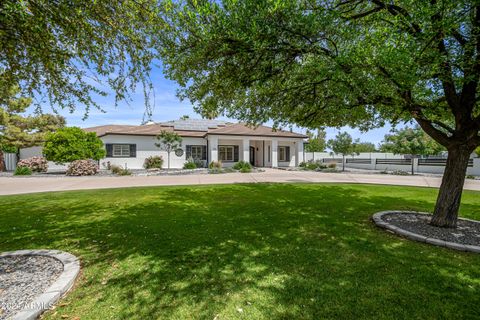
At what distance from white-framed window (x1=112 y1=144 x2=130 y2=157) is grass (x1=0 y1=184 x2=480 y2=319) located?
15.2 m

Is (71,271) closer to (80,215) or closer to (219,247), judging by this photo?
(219,247)

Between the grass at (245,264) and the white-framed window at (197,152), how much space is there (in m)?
16.9

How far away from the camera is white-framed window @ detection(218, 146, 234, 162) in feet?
81.6

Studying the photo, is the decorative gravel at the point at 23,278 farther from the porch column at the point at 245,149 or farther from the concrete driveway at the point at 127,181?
the porch column at the point at 245,149

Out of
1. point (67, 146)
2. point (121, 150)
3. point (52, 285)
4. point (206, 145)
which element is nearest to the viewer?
point (52, 285)

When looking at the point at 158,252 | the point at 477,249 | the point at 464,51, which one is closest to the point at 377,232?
the point at 477,249

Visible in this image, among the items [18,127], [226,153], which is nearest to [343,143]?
[226,153]

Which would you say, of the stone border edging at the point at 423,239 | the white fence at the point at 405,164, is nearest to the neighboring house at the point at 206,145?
the white fence at the point at 405,164

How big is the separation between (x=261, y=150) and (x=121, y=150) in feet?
47.1

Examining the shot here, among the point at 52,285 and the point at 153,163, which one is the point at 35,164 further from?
the point at 52,285

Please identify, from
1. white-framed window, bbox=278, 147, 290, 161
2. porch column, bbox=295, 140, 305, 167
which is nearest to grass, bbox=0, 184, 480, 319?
porch column, bbox=295, 140, 305, 167

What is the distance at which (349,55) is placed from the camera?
4223mm

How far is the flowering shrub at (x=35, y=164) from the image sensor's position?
1817cm

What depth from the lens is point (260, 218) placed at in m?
6.17
